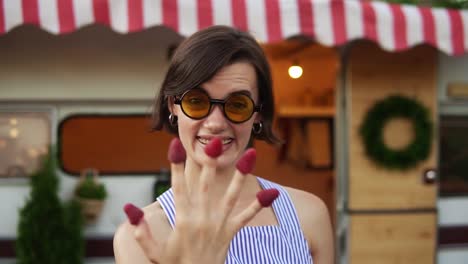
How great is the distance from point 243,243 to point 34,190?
3.69 m

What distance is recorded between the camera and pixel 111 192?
523 centimetres

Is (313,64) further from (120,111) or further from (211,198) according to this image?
(211,198)

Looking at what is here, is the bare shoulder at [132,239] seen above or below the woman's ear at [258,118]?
below

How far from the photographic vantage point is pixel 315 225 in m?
1.81

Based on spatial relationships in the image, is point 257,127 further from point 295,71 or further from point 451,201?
point 295,71

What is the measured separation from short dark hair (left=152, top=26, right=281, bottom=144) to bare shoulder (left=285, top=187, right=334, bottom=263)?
1.17 feet

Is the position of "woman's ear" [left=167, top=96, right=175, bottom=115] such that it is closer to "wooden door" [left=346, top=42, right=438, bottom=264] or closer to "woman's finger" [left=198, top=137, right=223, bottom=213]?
"woman's finger" [left=198, top=137, right=223, bottom=213]

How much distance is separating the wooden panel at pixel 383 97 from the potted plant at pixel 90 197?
7.24 ft

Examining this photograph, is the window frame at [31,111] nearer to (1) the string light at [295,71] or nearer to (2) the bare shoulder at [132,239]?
(1) the string light at [295,71]

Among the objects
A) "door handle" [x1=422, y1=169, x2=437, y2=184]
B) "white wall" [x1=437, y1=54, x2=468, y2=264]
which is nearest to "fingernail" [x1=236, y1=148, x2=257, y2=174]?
"door handle" [x1=422, y1=169, x2=437, y2=184]

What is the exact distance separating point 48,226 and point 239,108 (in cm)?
385

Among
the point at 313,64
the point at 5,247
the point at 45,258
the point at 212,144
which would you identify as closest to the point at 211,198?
the point at 212,144

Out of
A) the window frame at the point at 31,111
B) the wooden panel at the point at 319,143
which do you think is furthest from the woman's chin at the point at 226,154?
the wooden panel at the point at 319,143

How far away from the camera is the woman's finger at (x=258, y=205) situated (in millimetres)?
1148
